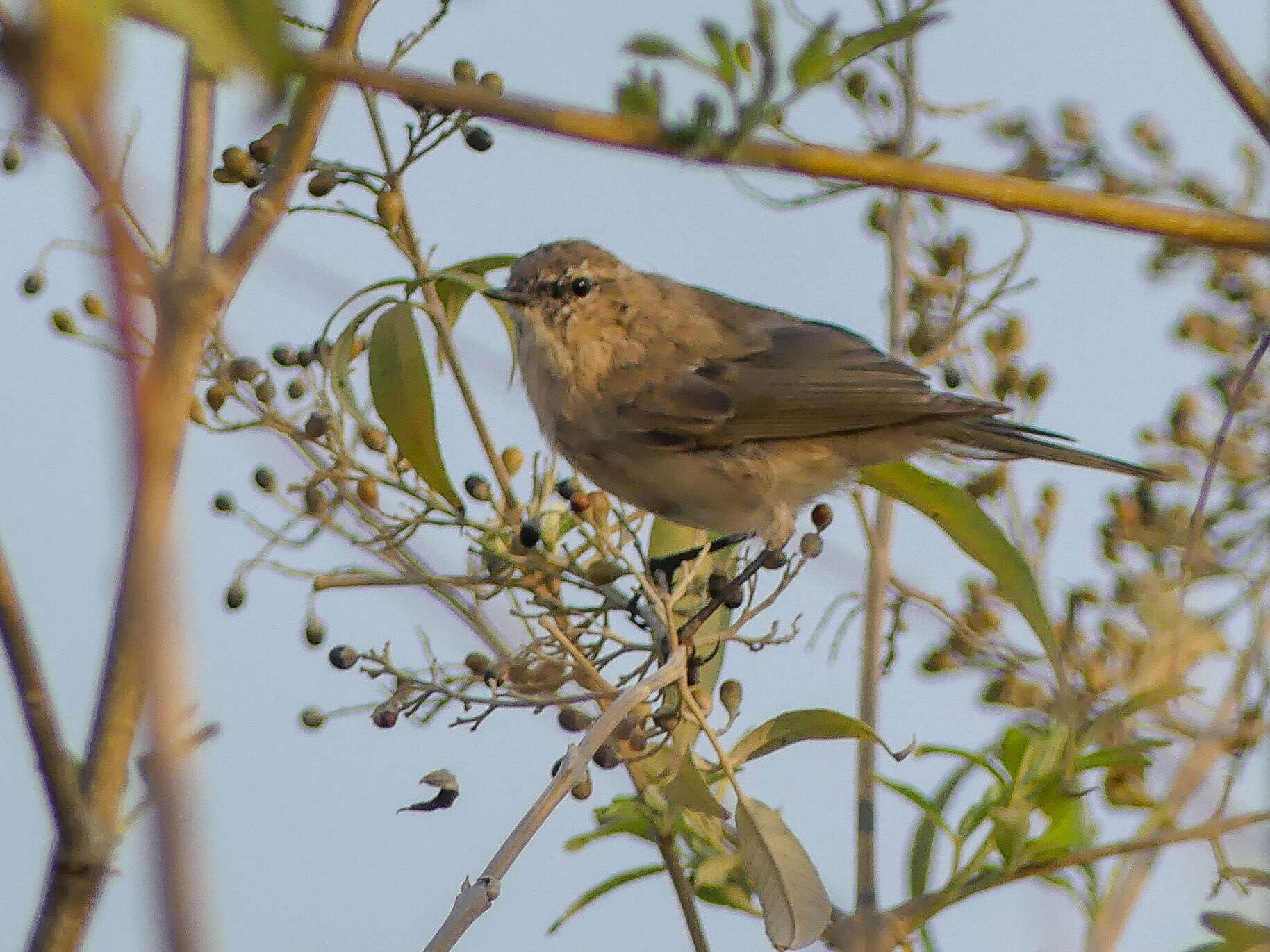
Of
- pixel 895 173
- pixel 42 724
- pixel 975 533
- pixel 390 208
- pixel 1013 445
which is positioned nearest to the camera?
pixel 895 173

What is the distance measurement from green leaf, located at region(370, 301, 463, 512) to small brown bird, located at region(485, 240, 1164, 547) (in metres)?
1.21

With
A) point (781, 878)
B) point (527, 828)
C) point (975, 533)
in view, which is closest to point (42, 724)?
point (527, 828)

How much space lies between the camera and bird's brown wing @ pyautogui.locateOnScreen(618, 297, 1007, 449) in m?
4.02

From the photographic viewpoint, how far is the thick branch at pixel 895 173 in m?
0.92

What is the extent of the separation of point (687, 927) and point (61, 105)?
178 centimetres

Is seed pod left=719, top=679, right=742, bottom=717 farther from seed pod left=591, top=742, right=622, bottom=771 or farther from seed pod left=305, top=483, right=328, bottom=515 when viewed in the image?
seed pod left=305, top=483, right=328, bottom=515

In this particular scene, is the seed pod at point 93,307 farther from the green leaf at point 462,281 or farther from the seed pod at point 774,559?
the seed pod at point 774,559

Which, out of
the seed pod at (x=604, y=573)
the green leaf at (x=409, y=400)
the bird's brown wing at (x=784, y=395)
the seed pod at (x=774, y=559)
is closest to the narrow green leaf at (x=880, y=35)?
the seed pod at (x=604, y=573)

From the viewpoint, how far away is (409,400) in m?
2.63

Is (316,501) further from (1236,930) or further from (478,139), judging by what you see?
(1236,930)

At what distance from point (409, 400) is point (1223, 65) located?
1.57 meters

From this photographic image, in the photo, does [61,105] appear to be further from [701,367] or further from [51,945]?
[701,367]

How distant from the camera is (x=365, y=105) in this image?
2381mm

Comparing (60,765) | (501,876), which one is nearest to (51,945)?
(60,765)
